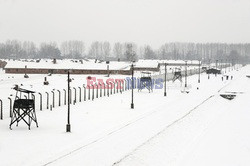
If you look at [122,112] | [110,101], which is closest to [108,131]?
[122,112]

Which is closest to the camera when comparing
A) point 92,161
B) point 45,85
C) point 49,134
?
point 92,161

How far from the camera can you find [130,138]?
64.0 ft

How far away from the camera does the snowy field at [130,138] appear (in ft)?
51.4

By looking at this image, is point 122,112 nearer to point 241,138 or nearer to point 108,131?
point 108,131

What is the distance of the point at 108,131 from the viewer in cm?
2109

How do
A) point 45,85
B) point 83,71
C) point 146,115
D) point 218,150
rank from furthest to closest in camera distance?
point 83,71, point 45,85, point 146,115, point 218,150

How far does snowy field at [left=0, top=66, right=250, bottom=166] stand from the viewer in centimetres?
1568

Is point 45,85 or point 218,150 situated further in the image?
point 45,85

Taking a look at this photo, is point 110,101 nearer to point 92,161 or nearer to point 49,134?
point 49,134

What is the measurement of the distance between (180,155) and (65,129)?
7861 mm

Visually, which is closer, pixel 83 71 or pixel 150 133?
pixel 150 133

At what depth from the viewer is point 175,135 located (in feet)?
68.7

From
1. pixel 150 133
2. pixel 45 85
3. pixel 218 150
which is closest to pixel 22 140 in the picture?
pixel 150 133

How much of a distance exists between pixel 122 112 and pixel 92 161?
13.8 meters
